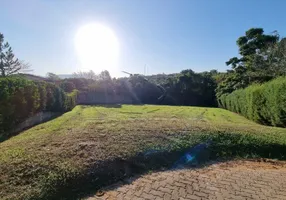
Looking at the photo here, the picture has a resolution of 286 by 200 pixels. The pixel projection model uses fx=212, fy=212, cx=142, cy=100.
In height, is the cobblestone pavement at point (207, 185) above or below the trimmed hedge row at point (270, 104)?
below

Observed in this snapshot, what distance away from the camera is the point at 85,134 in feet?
19.3

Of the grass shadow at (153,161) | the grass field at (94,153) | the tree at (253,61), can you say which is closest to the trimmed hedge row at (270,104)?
the grass field at (94,153)

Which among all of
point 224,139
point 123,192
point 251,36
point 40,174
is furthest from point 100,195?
point 251,36

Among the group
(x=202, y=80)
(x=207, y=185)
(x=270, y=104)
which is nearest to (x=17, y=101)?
(x=207, y=185)

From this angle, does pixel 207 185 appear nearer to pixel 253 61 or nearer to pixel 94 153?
pixel 94 153

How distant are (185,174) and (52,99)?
1071 centimetres

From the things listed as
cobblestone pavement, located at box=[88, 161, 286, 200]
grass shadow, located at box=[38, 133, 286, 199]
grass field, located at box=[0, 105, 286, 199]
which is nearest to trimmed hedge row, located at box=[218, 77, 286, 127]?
grass field, located at box=[0, 105, 286, 199]

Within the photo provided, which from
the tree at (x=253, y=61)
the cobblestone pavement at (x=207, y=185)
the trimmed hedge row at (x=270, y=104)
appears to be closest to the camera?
the cobblestone pavement at (x=207, y=185)

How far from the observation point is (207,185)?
3.68m

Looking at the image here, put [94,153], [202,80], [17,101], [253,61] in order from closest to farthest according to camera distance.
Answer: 1. [94,153]
2. [17,101]
3. [253,61]
4. [202,80]

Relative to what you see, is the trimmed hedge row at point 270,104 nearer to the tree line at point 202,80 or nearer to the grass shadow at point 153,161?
the grass shadow at point 153,161

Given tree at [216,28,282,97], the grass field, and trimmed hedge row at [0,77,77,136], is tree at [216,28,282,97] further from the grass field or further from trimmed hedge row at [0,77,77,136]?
trimmed hedge row at [0,77,77,136]

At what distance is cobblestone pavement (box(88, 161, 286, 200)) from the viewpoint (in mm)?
3289

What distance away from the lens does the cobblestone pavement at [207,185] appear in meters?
3.29
